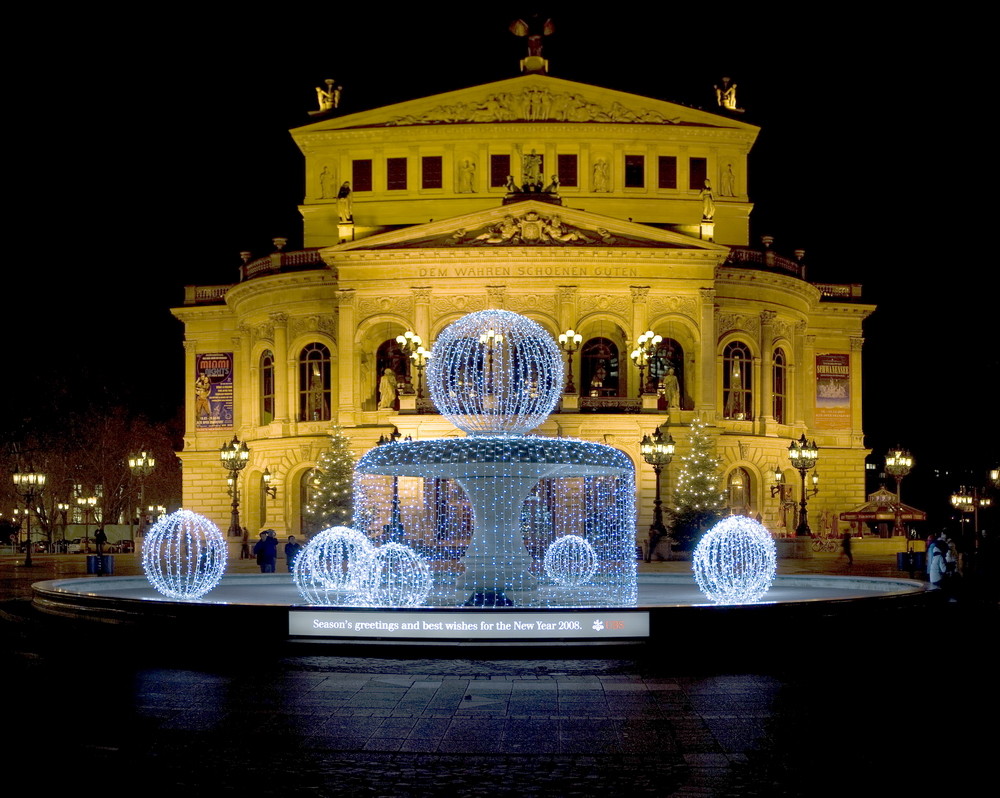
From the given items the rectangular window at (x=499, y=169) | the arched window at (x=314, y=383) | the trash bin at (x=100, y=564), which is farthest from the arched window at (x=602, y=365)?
the trash bin at (x=100, y=564)

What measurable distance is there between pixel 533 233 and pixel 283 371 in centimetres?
1157

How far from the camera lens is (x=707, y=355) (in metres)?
52.2

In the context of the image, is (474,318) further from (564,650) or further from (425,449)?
(564,650)

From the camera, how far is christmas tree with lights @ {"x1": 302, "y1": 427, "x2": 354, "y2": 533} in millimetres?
48406

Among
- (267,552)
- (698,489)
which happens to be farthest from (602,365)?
(267,552)

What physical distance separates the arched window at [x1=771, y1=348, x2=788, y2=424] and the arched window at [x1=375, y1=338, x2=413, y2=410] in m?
15.2

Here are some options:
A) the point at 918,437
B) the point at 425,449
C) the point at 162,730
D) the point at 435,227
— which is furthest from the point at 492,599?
the point at 918,437

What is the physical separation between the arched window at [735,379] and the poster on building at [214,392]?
20051mm

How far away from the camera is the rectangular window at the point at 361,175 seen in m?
58.1

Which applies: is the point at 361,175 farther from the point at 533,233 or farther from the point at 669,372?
the point at 669,372

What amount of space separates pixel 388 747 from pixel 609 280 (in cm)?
4268

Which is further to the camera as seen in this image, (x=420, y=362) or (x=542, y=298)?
(x=542, y=298)

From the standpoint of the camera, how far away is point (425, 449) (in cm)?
1852

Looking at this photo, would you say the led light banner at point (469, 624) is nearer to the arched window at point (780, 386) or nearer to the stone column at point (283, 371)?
the stone column at point (283, 371)
